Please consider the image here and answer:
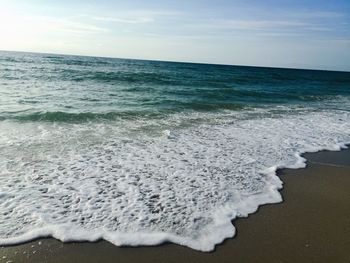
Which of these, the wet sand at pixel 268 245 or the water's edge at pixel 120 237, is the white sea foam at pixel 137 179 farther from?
the wet sand at pixel 268 245

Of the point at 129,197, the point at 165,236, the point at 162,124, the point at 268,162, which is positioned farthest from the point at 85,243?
the point at 162,124

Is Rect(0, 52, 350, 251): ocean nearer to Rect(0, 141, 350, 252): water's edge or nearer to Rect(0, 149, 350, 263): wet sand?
Rect(0, 141, 350, 252): water's edge

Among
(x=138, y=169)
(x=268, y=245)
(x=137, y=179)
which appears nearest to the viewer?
(x=268, y=245)

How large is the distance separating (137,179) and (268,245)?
256 cm

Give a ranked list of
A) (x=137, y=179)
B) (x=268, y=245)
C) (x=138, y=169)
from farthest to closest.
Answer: (x=138, y=169)
(x=137, y=179)
(x=268, y=245)

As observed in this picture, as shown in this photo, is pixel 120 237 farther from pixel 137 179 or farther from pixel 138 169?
pixel 138 169

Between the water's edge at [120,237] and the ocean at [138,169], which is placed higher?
the ocean at [138,169]

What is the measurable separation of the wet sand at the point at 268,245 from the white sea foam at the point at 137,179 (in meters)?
0.16

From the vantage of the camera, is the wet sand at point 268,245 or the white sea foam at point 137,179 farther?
the white sea foam at point 137,179

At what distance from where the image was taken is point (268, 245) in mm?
3768

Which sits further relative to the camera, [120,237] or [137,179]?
[137,179]

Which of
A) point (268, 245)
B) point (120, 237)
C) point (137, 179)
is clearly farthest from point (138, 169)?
point (268, 245)

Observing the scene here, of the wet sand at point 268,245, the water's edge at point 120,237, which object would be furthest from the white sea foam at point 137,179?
the wet sand at point 268,245

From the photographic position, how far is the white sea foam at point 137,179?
4.00 metres
